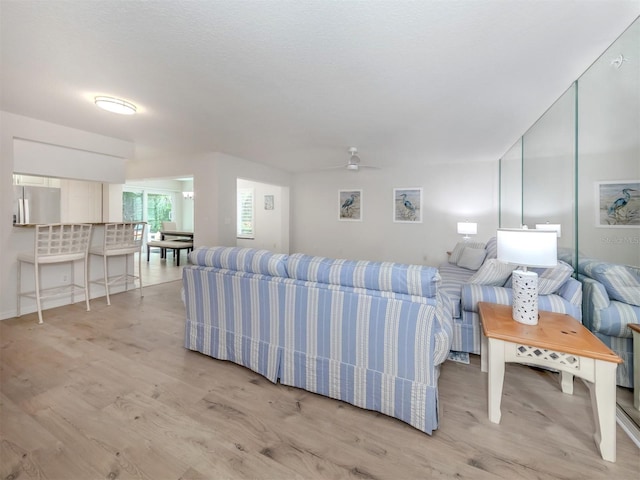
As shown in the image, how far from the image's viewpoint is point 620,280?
1979 millimetres

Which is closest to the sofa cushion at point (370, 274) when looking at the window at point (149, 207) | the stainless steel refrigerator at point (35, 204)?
the stainless steel refrigerator at point (35, 204)

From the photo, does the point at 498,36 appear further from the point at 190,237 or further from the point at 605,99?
the point at 190,237

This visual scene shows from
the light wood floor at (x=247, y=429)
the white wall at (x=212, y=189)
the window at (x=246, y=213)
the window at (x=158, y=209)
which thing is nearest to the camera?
the light wood floor at (x=247, y=429)

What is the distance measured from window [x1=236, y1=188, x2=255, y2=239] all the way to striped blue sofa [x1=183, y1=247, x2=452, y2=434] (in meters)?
5.43

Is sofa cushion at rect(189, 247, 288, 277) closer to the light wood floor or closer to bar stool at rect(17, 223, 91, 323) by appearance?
the light wood floor

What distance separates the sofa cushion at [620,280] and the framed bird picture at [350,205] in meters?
4.68

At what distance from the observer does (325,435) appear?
156 cm

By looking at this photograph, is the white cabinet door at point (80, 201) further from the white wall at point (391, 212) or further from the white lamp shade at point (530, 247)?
the white lamp shade at point (530, 247)

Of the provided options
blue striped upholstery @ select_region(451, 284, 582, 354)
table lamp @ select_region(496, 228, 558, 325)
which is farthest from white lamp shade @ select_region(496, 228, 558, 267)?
blue striped upholstery @ select_region(451, 284, 582, 354)

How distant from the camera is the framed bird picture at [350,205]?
21.5ft

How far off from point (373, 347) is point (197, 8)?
2.24 m

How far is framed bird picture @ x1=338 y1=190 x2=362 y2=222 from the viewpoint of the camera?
6551 mm

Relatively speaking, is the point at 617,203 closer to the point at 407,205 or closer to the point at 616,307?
the point at 616,307

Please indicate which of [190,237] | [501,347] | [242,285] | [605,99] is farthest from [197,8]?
[190,237]
